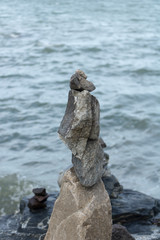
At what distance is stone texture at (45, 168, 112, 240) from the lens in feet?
16.3

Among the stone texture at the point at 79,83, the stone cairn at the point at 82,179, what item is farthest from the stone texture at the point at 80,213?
the stone texture at the point at 79,83

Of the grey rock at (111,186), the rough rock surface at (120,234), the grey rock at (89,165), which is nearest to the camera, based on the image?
the grey rock at (89,165)


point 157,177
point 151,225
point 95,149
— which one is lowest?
point 157,177

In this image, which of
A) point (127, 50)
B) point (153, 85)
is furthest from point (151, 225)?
point (127, 50)

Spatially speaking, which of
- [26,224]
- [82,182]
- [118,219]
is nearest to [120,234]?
[118,219]

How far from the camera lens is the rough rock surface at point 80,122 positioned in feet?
15.3

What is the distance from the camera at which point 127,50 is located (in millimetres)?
22406

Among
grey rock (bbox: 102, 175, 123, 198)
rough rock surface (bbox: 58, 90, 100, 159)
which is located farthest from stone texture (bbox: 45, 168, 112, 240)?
grey rock (bbox: 102, 175, 123, 198)

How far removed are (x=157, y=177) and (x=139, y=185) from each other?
577mm

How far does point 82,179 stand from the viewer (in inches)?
195

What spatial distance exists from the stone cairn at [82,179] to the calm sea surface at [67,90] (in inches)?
142

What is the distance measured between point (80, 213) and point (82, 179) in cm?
35

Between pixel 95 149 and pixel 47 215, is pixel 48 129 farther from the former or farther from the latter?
pixel 95 149

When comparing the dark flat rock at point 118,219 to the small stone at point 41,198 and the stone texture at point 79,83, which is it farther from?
the stone texture at point 79,83
